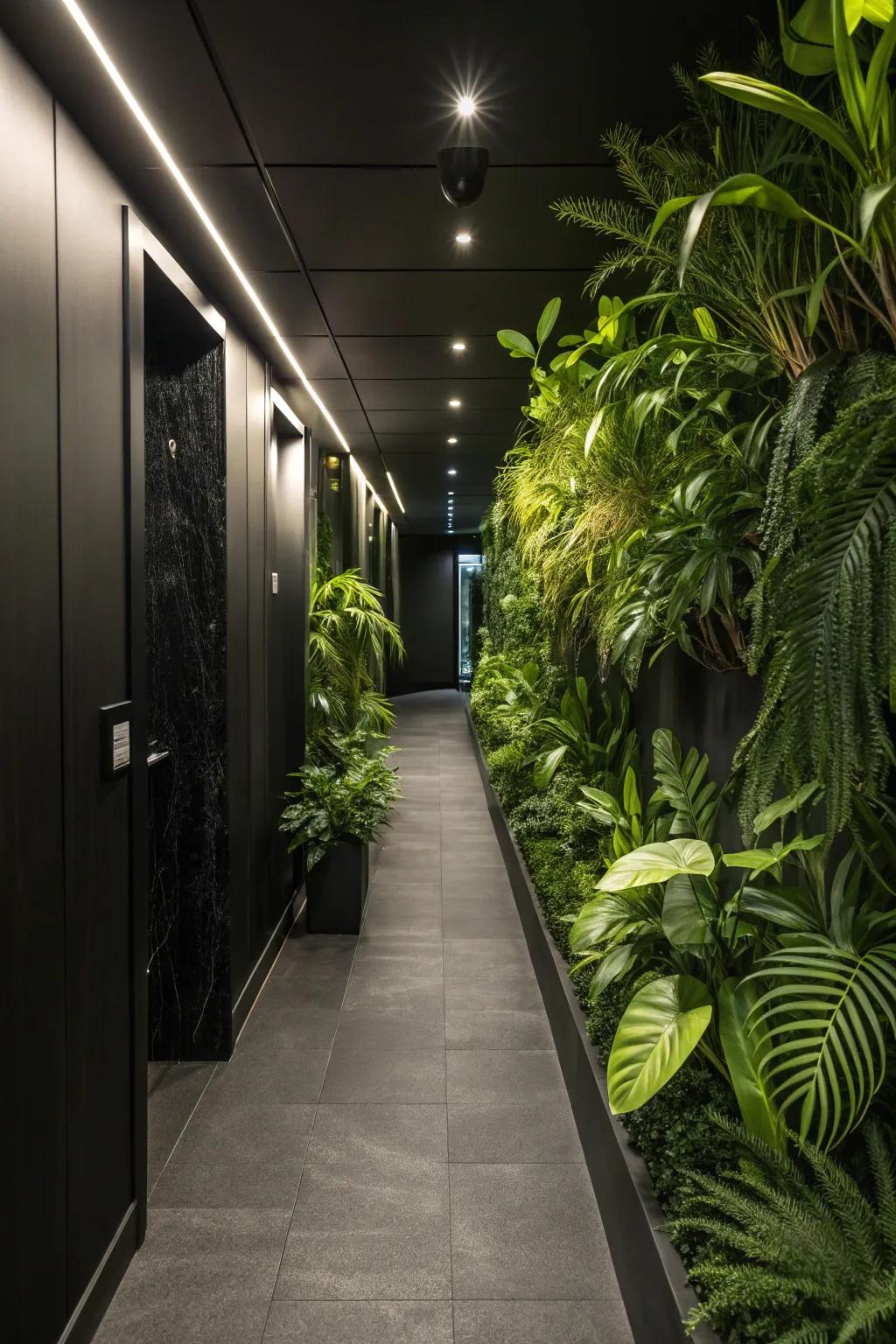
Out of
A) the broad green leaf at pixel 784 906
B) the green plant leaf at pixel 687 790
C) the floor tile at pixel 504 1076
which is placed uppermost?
the green plant leaf at pixel 687 790

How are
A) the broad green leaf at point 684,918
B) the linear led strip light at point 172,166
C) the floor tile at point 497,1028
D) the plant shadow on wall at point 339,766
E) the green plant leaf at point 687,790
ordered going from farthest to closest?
the plant shadow on wall at point 339,766, the floor tile at point 497,1028, the green plant leaf at point 687,790, the broad green leaf at point 684,918, the linear led strip light at point 172,166

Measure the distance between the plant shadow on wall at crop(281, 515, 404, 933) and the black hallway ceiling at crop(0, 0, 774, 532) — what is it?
203cm

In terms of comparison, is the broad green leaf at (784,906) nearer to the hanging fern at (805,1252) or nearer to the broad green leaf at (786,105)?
the hanging fern at (805,1252)

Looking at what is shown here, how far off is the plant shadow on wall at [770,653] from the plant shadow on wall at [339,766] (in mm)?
1757

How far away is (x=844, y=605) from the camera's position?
3.87ft

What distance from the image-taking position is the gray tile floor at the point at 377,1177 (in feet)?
6.64

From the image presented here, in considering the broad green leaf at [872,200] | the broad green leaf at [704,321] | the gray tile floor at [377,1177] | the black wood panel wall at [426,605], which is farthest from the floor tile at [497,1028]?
the black wood panel wall at [426,605]

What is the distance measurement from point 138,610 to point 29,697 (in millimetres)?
587

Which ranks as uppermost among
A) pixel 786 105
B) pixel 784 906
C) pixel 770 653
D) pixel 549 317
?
pixel 549 317

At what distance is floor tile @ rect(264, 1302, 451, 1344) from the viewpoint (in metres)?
1.95

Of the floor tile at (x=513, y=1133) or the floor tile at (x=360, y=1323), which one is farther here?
the floor tile at (x=513, y=1133)

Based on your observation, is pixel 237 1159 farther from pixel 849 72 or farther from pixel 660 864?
pixel 849 72

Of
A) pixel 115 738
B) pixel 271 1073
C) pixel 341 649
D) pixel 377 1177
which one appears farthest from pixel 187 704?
pixel 341 649

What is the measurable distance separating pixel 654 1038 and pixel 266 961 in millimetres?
2442
